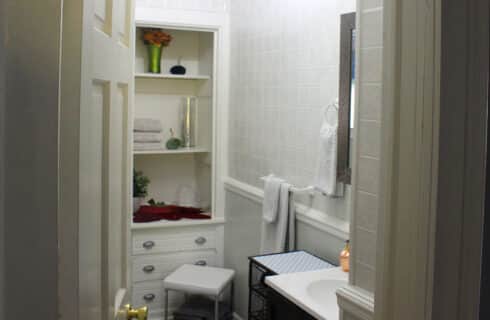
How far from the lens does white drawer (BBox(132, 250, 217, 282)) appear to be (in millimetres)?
3705

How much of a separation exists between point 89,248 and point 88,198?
8 centimetres

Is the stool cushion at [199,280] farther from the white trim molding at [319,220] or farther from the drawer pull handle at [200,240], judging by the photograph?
the white trim molding at [319,220]

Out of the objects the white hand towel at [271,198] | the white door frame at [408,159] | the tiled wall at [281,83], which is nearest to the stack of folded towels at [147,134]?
the tiled wall at [281,83]

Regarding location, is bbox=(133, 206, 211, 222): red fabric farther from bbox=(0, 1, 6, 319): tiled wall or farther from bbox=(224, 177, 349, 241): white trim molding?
bbox=(0, 1, 6, 319): tiled wall

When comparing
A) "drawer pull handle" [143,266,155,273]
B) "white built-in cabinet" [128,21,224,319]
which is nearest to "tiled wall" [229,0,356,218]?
"white built-in cabinet" [128,21,224,319]

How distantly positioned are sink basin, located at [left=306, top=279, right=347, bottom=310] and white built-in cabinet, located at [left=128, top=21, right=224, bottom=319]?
1686 millimetres

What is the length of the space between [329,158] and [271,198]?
564 mm

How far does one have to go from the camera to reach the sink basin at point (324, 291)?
2180 mm

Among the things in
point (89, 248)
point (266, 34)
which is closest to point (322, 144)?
point (266, 34)

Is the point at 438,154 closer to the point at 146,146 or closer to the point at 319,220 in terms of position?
the point at 319,220

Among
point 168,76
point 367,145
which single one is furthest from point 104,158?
point 168,76

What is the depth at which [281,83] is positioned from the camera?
3053mm

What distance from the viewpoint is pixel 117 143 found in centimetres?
121

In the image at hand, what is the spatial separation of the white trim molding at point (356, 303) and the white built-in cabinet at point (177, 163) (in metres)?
2.21
